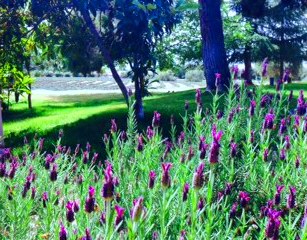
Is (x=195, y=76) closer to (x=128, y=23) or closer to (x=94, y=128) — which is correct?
(x=94, y=128)

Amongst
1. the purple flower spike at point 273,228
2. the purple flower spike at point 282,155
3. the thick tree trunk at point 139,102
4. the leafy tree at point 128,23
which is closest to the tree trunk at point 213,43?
the leafy tree at point 128,23

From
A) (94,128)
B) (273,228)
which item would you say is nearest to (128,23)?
(94,128)

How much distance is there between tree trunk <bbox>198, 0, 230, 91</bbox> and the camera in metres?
12.7

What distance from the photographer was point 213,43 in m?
12.9

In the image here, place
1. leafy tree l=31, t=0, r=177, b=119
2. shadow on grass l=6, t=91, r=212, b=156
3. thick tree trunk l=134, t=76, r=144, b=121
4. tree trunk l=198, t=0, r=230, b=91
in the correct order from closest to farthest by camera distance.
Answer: leafy tree l=31, t=0, r=177, b=119 < shadow on grass l=6, t=91, r=212, b=156 < thick tree trunk l=134, t=76, r=144, b=121 < tree trunk l=198, t=0, r=230, b=91

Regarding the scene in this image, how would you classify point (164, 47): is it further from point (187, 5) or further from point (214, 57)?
point (187, 5)

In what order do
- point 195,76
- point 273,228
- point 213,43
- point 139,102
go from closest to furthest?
1. point 273,228
2. point 139,102
3. point 213,43
4. point 195,76

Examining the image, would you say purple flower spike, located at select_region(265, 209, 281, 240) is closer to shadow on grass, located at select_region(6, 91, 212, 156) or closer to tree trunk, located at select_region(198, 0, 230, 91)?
shadow on grass, located at select_region(6, 91, 212, 156)

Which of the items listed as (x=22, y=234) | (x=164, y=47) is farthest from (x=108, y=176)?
(x=164, y=47)

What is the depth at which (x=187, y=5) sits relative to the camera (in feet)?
27.9

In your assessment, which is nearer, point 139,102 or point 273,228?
point 273,228

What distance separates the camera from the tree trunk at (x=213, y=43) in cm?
1272

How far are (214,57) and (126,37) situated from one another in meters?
3.78

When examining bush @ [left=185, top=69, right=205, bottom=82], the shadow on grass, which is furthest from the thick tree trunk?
bush @ [left=185, top=69, right=205, bottom=82]
